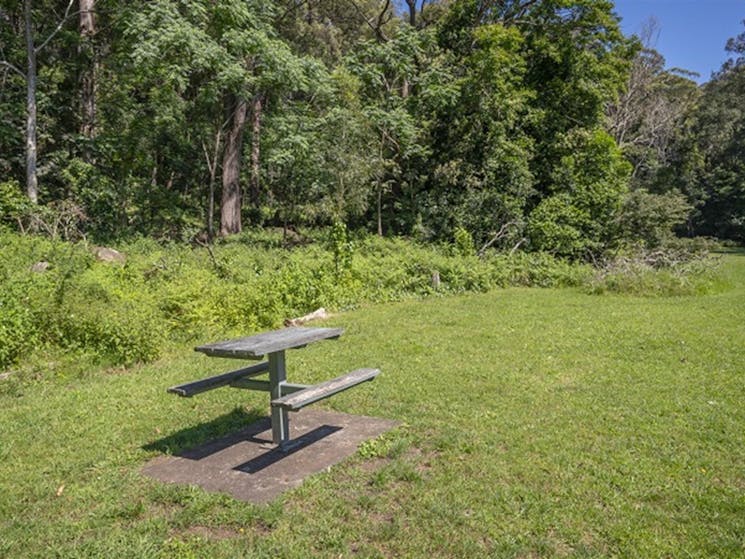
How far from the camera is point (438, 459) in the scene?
4.06 meters

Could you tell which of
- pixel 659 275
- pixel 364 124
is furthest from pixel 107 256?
pixel 659 275

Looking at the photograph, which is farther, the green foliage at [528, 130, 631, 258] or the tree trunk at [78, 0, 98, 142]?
the green foliage at [528, 130, 631, 258]

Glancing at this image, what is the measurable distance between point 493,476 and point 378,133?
16022mm

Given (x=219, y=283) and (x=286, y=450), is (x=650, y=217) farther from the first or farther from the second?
(x=286, y=450)

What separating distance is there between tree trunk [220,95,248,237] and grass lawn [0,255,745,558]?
1319cm

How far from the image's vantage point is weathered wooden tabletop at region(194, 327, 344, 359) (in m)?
3.88

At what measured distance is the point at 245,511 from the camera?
3.35m

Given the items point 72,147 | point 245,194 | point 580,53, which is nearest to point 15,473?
point 72,147

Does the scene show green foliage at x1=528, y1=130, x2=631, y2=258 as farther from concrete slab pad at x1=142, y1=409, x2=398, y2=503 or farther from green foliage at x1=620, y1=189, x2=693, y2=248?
concrete slab pad at x1=142, y1=409, x2=398, y2=503

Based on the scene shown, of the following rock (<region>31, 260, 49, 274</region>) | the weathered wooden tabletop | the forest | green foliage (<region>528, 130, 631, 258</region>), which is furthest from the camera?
green foliage (<region>528, 130, 631, 258</region>)

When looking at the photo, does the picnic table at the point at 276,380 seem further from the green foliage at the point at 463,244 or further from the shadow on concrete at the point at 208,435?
the green foliage at the point at 463,244

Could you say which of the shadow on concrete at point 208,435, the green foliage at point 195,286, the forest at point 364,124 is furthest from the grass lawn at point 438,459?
the forest at point 364,124

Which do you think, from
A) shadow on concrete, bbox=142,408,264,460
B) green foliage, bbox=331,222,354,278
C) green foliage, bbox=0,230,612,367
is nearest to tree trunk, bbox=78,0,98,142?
green foliage, bbox=0,230,612,367

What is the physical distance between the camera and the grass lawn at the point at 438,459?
3.05 m
